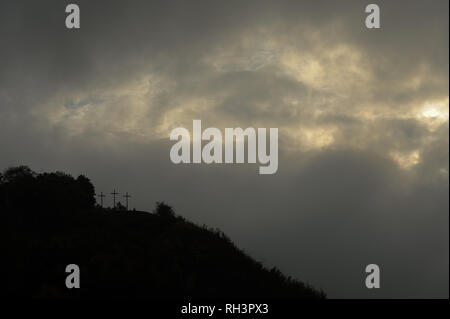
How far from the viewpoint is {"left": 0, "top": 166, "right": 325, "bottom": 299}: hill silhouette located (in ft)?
86.7

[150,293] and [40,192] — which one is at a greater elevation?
[40,192]

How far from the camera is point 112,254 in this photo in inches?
1241

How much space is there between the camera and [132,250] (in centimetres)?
3319

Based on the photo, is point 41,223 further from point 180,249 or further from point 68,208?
point 180,249

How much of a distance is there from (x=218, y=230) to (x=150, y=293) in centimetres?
1677

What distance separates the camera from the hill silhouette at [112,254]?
86.7ft

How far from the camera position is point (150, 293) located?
2581 cm

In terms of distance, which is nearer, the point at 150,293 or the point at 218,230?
the point at 150,293

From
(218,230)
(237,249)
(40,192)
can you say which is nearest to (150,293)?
(237,249)
